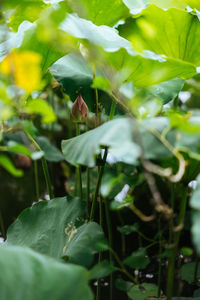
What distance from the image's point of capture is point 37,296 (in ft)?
1.41

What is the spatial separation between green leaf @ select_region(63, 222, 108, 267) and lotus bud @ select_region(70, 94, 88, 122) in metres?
0.28

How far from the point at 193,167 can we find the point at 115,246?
0.84m

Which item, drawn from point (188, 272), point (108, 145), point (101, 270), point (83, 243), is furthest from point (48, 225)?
point (188, 272)

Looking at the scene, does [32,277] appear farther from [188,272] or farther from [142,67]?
[188,272]

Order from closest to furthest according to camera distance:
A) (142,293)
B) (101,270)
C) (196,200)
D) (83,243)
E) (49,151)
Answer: (196,200) → (101,270) → (83,243) → (142,293) → (49,151)

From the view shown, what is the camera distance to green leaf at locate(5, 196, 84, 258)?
698 mm

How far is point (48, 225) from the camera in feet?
2.42

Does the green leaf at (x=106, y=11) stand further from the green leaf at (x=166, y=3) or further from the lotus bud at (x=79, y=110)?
the lotus bud at (x=79, y=110)

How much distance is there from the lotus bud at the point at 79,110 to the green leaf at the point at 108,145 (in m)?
0.21

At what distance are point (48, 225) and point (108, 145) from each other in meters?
0.35

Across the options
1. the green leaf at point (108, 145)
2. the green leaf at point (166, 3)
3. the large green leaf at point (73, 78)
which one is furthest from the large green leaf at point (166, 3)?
the green leaf at point (108, 145)

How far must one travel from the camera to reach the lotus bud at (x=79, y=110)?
81 centimetres

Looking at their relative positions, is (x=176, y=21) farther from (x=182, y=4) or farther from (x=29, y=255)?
(x=29, y=255)

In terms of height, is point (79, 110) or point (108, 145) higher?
point (108, 145)
